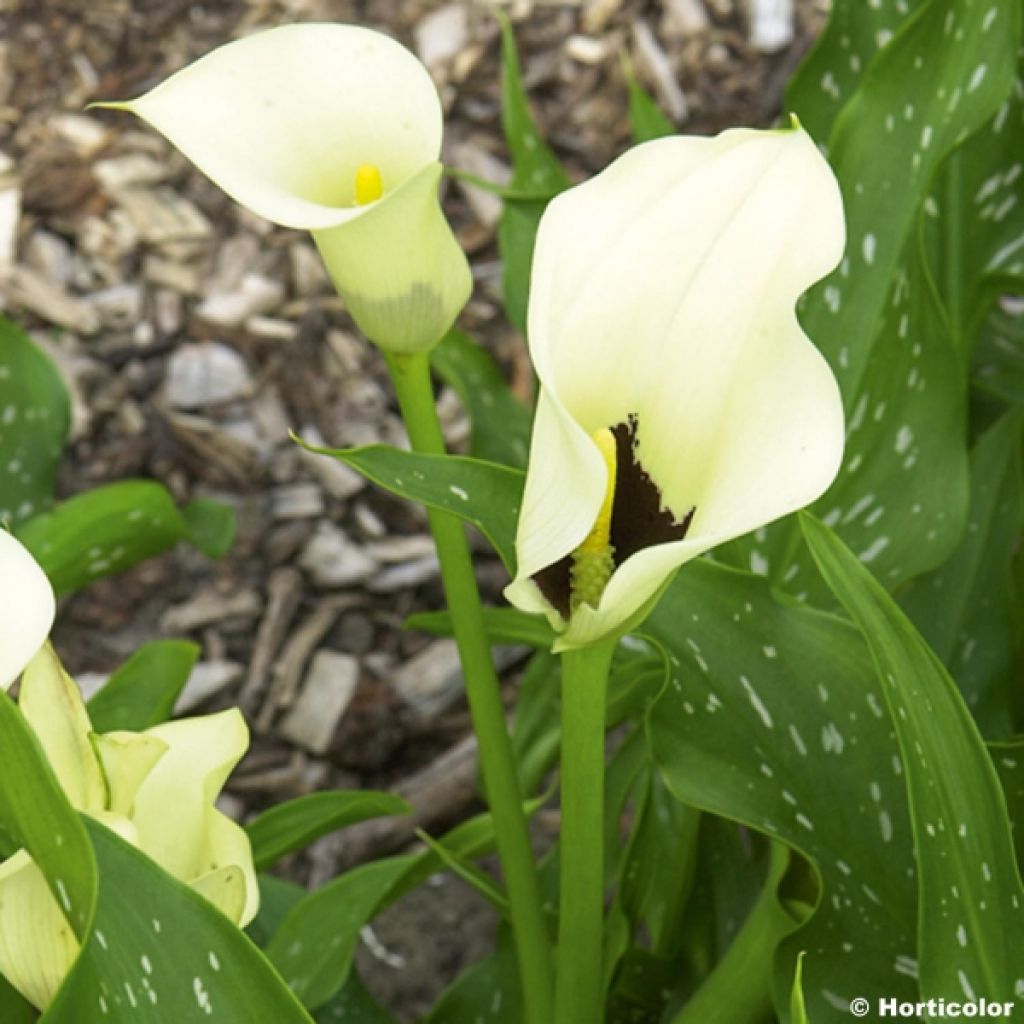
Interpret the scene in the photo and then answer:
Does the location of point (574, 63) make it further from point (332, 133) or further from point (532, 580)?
point (532, 580)

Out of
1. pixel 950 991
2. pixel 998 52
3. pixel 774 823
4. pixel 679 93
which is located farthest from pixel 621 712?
→ pixel 679 93

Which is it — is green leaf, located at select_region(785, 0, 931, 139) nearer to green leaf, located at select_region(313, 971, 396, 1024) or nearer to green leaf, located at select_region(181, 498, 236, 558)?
green leaf, located at select_region(181, 498, 236, 558)

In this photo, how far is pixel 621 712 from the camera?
0.82m

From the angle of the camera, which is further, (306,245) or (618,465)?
(306,245)

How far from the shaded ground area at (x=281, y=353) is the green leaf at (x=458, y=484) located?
68cm

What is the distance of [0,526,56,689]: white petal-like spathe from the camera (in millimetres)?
450

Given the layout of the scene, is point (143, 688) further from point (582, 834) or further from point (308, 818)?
point (582, 834)

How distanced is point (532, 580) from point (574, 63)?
1.29 meters

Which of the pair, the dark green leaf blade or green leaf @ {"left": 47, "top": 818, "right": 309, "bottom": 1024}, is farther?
the dark green leaf blade

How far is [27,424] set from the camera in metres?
1.04

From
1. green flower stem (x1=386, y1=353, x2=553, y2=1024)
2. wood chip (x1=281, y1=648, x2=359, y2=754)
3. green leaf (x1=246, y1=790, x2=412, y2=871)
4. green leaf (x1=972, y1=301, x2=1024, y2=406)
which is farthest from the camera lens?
wood chip (x1=281, y1=648, x2=359, y2=754)

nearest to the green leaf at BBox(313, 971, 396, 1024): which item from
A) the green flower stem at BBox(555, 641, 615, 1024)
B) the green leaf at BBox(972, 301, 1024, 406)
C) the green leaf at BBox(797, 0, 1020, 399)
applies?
the green flower stem at BBox(555, 641, 615, 1024)

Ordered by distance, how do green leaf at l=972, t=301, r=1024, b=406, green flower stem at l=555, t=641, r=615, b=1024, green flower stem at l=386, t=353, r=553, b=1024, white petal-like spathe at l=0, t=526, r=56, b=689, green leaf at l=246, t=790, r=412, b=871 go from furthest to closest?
green leaf at l=972, t=301, r=1024, b=406 < green leaf at l=246, t=790, r=412, b=871 < green flower stem at l=386, t=353, r=553, b=1024 < green flower stem at l=555, t=641, r=615, b=1024 < white petal-like spathe at l=0, t=526, r=56, b=689

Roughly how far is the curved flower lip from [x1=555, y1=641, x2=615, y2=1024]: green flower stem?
0.20 m
